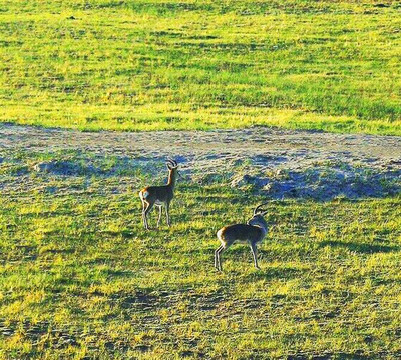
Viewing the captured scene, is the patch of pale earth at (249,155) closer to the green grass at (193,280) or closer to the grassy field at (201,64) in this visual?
the green grass at (193,280)

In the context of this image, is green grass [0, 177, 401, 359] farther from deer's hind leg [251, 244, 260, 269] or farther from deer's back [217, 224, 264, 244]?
deer's back [217, 224, 264, 244]

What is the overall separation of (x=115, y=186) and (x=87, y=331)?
8139mm

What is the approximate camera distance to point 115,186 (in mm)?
22500

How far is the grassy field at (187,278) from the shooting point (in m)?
14.3

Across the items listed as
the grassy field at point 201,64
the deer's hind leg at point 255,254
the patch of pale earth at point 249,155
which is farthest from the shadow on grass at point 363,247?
the grassy field at point 201,64

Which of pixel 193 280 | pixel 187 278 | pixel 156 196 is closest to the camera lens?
pixel 193 280

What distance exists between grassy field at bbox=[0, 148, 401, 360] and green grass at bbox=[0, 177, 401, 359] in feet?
0.10

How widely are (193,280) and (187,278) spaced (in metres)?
0.16

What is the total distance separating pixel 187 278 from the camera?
55.4 ft

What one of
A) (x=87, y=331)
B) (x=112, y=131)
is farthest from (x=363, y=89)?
(x=87, y=331)

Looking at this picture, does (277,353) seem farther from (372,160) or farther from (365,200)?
(372,160)

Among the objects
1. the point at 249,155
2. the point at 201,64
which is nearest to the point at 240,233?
the point at 249,155

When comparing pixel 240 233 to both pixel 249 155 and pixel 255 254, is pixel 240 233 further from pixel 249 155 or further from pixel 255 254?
pixel 249 155

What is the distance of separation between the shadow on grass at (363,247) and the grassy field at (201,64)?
1017cm
